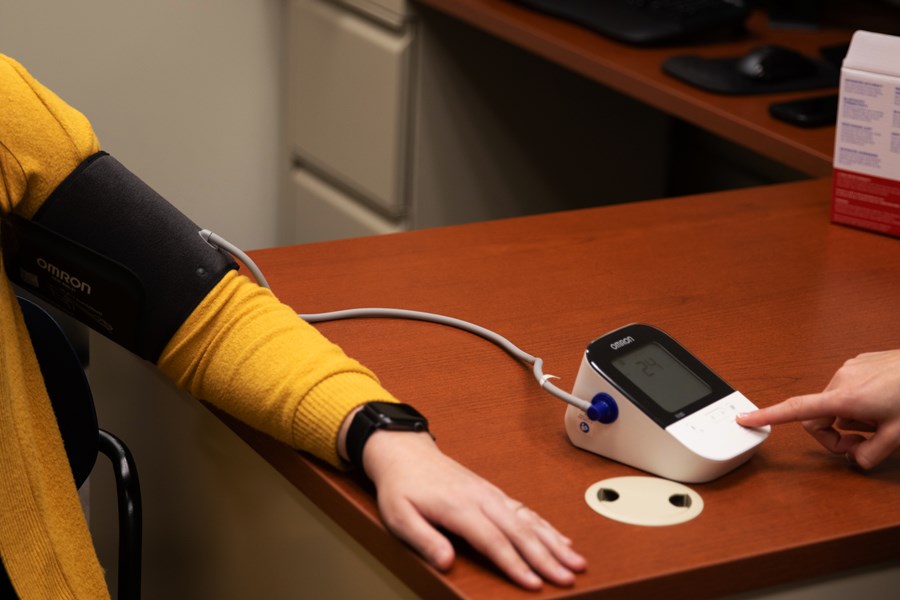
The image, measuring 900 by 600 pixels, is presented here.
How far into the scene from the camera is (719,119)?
1.65m

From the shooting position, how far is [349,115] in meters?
2.46


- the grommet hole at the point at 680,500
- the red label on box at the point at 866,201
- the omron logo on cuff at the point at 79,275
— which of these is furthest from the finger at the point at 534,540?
the red label on box at the point at 866,201

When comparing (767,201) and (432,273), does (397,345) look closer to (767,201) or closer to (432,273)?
(432,273)

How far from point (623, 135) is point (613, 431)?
65.9 inches

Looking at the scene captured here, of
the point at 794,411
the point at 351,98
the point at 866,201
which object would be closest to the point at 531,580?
the point at 794,411

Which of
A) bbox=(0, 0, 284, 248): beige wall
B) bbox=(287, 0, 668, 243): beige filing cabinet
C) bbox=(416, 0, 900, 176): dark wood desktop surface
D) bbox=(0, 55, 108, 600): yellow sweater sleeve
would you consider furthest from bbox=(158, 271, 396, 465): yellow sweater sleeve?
bbox=(0, 0, 284, 248): beige wall

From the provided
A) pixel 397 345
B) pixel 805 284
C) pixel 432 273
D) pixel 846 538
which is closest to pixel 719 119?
pixel 805 284

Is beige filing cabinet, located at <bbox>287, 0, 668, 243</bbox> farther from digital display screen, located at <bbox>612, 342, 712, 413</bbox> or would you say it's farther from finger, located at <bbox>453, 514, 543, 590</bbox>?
finger, located at <bbox>453, 514, 543, 590</bbox>

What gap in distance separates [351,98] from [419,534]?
1753 mm

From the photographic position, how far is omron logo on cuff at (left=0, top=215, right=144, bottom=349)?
98cm

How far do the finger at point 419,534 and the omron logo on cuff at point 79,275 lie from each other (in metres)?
0.29

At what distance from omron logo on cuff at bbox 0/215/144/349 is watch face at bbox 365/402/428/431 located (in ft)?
0.71

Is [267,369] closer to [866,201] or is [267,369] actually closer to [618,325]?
[618,325]

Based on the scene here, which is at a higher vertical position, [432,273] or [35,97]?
[35,97]
